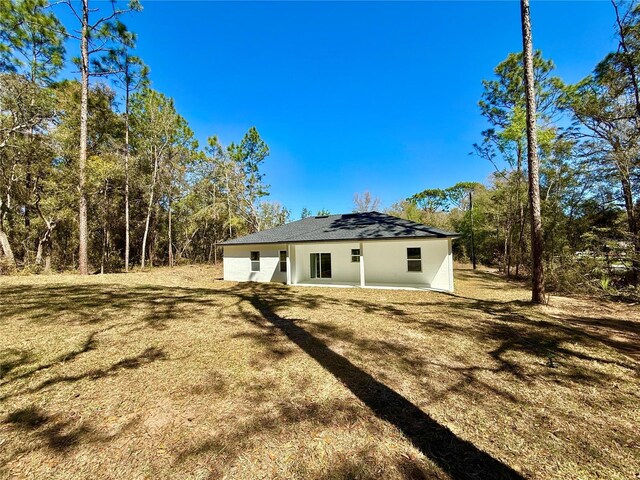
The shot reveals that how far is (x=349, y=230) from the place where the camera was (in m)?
12.4

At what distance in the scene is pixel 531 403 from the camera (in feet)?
9.35

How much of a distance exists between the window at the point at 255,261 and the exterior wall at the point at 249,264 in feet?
0.55

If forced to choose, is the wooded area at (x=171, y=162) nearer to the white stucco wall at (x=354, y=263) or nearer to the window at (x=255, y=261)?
the white stucco wall at (x=354, y=263)

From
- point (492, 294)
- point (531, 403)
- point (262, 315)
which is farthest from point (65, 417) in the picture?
point (492, 294)

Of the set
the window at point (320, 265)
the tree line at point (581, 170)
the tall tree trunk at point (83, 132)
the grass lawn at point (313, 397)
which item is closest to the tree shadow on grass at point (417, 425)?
the grass lawn at point (313, 397)

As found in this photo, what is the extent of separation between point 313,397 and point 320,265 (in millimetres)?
10791

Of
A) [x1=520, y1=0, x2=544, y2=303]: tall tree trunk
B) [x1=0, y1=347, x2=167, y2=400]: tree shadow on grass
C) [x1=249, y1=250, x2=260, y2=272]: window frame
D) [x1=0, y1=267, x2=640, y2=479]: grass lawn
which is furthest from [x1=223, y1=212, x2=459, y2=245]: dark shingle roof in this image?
[x1=0, y1=347, x2=167, y2=400]: tree shadow on grass

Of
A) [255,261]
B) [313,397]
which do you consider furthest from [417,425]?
[255,261]

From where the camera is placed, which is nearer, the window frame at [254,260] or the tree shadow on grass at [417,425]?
the tree shadow on grass at [417,425]

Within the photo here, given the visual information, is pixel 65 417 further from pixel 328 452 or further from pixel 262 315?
pixel 262 315

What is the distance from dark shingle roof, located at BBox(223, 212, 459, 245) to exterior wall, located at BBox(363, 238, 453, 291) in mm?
497

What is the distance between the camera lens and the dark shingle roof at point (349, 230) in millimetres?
10750

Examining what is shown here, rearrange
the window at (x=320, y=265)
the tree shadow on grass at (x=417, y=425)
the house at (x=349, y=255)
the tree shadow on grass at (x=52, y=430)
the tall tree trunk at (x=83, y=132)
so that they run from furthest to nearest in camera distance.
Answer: the window at (x=320, y=265)
the house at (x=349, y=255)
the tall tree trunk at (x=83, y=132)
the tree shadow on grass at (x=52, y=430)
the tree shadow on grass at (x=417, y=425)

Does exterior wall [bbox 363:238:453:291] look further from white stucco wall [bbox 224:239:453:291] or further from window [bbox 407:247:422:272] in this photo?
window [bbox 407:247:422:272]
